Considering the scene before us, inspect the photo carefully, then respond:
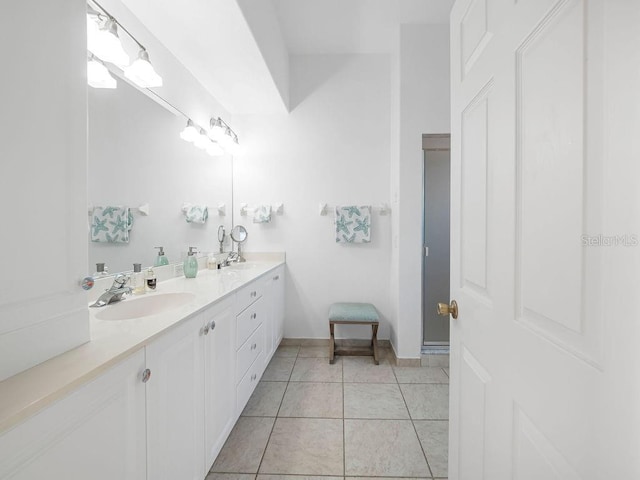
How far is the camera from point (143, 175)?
5.39ft

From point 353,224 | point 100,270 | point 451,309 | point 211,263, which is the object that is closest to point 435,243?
point 353,224

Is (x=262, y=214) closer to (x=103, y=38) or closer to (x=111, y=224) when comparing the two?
(x=111, y=224)

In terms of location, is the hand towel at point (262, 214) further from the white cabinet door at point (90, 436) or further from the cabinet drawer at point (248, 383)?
the white cabinet door at point (90, 436)

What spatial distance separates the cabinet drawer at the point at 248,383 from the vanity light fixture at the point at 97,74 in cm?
173

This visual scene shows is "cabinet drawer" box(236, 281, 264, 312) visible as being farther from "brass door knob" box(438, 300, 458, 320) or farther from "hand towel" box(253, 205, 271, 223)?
"brass door knob" box(438, 300, 458, 320)

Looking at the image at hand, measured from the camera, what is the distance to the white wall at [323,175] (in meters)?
2.76

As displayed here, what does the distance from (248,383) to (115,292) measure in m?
0.96

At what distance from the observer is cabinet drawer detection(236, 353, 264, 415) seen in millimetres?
1572

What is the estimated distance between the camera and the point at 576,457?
0.43 m

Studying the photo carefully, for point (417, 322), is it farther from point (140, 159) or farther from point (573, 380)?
point (140, 159)

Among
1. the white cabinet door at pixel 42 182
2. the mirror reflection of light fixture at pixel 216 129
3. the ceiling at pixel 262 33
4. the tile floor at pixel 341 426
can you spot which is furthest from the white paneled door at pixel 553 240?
the mirror reflection of light fixture at pixel 216 129

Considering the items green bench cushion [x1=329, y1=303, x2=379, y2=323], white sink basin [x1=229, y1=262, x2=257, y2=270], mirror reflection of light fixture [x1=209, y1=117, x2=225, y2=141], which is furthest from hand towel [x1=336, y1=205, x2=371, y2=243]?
mirror reflection of light fixture [x1=209, y1=117, x2=225, y2=141]

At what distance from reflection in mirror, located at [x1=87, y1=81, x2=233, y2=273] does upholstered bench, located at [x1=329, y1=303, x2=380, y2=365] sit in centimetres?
133

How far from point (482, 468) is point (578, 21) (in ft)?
3.42
